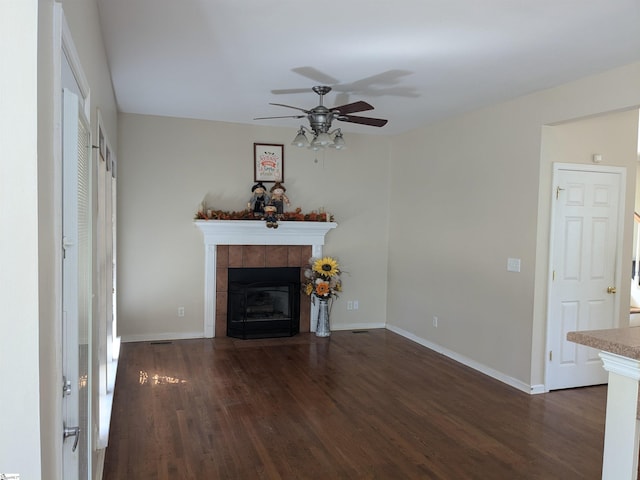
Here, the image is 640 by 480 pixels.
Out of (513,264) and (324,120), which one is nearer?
(324,120)

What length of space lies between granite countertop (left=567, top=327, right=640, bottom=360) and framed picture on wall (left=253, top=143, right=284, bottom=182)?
488 cm

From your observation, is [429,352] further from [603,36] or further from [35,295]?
[35,295]

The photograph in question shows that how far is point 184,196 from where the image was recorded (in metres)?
5.96

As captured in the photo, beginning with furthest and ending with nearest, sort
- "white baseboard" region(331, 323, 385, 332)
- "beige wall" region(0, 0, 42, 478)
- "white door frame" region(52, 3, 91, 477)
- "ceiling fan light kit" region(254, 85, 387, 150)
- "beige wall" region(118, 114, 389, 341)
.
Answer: "white baseboard" region(331, 323, 385, 332) < "beige wall" region(118, 114, 389, 341) < "ceiling fan light kit" region(254, 85, 387, 150) < "white door frame" region(52, 3, 91, 477) < "beige wall" region(0, 0, 42, 478)

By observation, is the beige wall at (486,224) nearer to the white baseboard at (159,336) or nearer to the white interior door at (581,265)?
the white interior door at (581,265)

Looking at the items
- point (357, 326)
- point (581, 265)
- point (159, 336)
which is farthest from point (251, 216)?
point (581, 265)

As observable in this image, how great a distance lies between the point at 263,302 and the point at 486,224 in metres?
3.03

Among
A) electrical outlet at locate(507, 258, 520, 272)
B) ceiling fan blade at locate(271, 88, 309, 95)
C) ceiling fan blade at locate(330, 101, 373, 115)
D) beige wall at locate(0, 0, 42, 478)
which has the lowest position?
electrical outlet at locate(507, 258, 520, 272)

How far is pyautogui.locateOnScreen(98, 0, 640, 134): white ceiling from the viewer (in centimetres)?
273

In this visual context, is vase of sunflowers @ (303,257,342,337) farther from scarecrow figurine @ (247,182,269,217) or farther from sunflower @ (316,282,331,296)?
scarecrow figurine @ (247,182,269,217)

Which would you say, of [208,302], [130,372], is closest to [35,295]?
[130,372]

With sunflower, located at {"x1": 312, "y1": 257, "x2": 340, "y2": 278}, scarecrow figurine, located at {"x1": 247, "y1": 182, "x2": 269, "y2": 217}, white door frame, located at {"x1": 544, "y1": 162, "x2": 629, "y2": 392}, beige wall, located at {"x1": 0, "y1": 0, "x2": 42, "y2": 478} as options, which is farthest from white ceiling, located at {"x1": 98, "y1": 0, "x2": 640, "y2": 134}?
sunflower, located at {"x1": 312, "y1": 257, "x2": 340, "y2": 278}

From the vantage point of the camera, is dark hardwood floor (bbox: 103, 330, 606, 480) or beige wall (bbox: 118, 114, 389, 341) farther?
beige wall (bbox: 118, 114, 389, 341)

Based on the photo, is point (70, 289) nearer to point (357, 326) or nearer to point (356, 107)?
point (356, 107)
